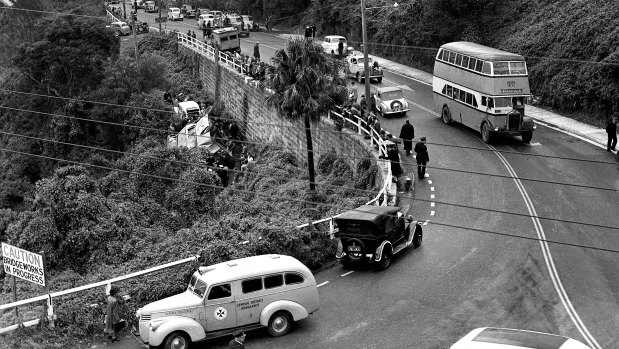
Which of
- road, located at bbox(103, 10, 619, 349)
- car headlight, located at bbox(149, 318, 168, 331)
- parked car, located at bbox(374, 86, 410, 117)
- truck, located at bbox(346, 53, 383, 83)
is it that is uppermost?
truck, located at bbox(346, 53, 383, 83)

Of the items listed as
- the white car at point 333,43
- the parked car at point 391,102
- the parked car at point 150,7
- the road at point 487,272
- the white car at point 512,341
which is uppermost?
the parked car at point 150,7

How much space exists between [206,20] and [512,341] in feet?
250

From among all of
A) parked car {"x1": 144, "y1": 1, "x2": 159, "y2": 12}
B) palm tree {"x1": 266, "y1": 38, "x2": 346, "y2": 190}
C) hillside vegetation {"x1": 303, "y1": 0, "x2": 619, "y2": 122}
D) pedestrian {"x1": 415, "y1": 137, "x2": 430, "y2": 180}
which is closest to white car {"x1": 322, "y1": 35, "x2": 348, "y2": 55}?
hillside vegetation {"x1": 303, "y1": 0, "x2": 619, "y2": 122}

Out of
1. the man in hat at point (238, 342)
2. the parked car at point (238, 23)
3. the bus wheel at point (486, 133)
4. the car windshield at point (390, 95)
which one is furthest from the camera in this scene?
the parked car at point (238, 23)

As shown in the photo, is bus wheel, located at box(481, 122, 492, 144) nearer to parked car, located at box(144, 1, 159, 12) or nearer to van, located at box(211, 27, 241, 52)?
van, located at box(211, 27, 241, 52)

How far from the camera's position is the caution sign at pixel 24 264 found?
21.2 meters

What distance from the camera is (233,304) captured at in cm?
2048

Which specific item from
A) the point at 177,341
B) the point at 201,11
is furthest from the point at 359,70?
the point at 201,11

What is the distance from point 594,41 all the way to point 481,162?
13.0 metres

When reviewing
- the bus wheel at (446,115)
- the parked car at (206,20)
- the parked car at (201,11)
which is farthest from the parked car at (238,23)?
the bus wheel at (446,115)

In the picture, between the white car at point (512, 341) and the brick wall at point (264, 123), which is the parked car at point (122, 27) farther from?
the white car at point (512, 341)

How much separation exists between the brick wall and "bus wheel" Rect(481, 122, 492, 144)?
20.4ft

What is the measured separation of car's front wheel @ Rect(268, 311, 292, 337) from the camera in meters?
20.9

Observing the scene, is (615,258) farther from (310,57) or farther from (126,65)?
(126,65)
